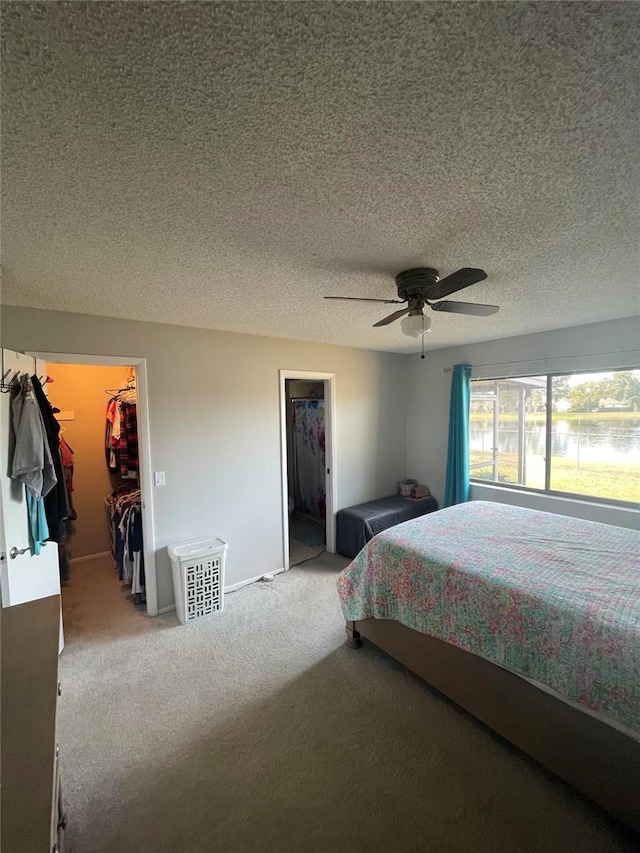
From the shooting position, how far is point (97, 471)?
3957 millimetres

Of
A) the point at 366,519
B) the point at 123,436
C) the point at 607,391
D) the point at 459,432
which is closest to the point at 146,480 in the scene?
the point at 123,436

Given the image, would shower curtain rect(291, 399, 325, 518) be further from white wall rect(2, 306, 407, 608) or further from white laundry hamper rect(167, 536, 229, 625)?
white laundry hamper rect(167, 536, 229, 625)

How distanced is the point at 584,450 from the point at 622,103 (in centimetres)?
327

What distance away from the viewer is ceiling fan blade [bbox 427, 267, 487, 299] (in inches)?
57.9

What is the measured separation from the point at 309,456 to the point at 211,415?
7.51 ft

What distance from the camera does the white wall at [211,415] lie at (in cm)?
254

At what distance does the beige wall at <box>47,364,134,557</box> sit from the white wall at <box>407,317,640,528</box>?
3.81 meters

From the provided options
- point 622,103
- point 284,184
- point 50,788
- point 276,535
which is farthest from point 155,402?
point 622,103

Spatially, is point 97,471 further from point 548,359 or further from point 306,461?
point 548,359

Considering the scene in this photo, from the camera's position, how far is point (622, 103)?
0.85m

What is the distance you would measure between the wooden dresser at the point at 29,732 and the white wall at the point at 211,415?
1559mm

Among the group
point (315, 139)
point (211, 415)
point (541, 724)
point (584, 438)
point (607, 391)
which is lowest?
point (541, 724)

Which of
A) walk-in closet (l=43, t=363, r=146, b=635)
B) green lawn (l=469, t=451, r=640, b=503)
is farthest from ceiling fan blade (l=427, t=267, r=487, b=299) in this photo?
walk-in closet (l=43, t=363, r=146, b=635)

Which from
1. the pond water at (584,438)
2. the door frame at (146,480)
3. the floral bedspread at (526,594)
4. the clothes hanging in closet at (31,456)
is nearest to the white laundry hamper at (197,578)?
the door frame at (146,480)
